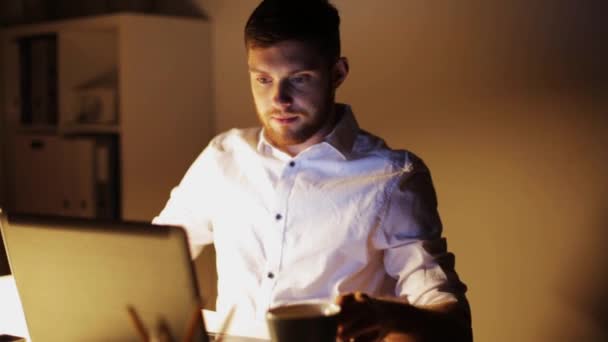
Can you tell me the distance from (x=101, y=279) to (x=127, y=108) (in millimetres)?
1922

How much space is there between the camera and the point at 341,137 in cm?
171

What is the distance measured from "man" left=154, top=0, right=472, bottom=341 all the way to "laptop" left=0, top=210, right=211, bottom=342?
23.1 inches

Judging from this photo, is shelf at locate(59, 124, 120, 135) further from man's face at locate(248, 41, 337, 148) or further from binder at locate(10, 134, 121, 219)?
man's face at locate(248, 41, 337, 148)

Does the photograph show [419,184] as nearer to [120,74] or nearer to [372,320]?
[372,320]

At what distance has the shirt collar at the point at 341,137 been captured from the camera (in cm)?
170

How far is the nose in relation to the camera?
5.25 feet

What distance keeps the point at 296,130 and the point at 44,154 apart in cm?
185

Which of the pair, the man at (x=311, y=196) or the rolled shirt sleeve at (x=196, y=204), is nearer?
the man at (x=311, y=196)

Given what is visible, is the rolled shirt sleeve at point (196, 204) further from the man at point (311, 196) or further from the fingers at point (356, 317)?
the fingers at point (356, 317)

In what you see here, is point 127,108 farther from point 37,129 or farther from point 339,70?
point 339,70

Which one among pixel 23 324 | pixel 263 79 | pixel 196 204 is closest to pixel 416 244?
pixel 263 79

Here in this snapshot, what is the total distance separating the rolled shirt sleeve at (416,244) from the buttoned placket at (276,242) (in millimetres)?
207

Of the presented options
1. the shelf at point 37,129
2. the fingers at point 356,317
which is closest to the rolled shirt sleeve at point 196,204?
the fingers at point 356,317

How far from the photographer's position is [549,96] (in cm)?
226
